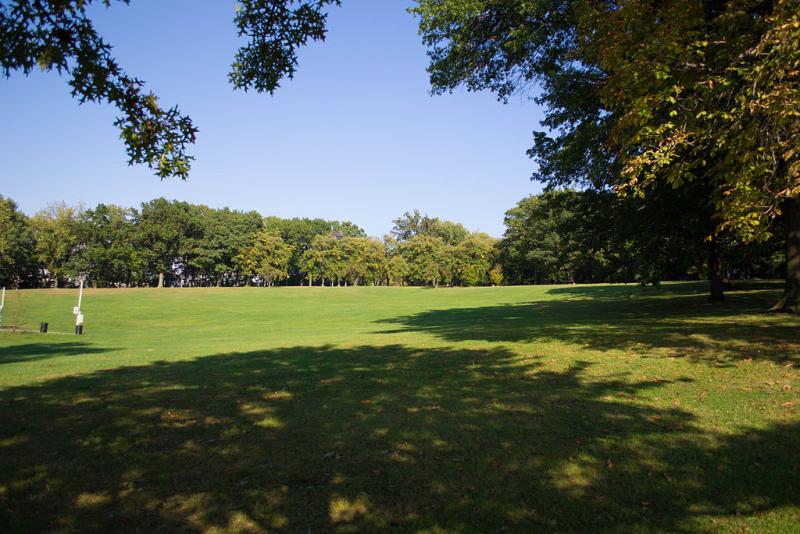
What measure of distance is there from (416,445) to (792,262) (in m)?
18.1

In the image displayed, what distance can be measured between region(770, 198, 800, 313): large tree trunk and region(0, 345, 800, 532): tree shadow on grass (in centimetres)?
1315

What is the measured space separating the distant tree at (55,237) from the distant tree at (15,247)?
53.1 inches

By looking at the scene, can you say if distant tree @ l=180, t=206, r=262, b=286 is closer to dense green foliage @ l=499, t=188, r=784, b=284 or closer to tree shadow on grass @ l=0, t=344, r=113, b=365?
tree shadow on grass @ l=0, t=344, r=113, b=365

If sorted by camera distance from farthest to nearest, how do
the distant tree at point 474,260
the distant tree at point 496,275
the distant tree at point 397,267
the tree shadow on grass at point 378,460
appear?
the distant tree at point 397,267 → the distant tree at point 474,260 → the distant tree at point 496,275 → the tree shadow on grass at point 378,460

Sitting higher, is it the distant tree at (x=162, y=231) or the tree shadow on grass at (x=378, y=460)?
the distant tree at (x=162, y=231)

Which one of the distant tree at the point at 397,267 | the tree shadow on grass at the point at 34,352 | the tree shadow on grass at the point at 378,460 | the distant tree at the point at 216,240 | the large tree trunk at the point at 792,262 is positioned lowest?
the tree shadow on grass at the point at 34,352

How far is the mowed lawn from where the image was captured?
3.97m

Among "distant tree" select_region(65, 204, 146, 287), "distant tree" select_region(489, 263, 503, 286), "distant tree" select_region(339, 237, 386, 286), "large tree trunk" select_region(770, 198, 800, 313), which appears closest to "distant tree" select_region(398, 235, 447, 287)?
"distant tree" select_region(339, 237, 386, 286)

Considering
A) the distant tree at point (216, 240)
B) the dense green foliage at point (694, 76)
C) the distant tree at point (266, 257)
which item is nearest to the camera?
the dense green foliage at point (694, 76)

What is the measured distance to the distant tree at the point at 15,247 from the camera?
7031cm

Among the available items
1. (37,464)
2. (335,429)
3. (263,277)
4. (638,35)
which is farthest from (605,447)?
(263,277)

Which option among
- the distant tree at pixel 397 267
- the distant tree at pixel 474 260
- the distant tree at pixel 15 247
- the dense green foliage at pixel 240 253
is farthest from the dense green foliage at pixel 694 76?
the distant tree at pixel 397 267

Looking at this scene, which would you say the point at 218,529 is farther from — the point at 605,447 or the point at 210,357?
the point at 210,357

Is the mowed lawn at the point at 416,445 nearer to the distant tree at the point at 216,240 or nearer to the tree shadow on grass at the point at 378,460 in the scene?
the tree shadow on grass at the point at 378,460
